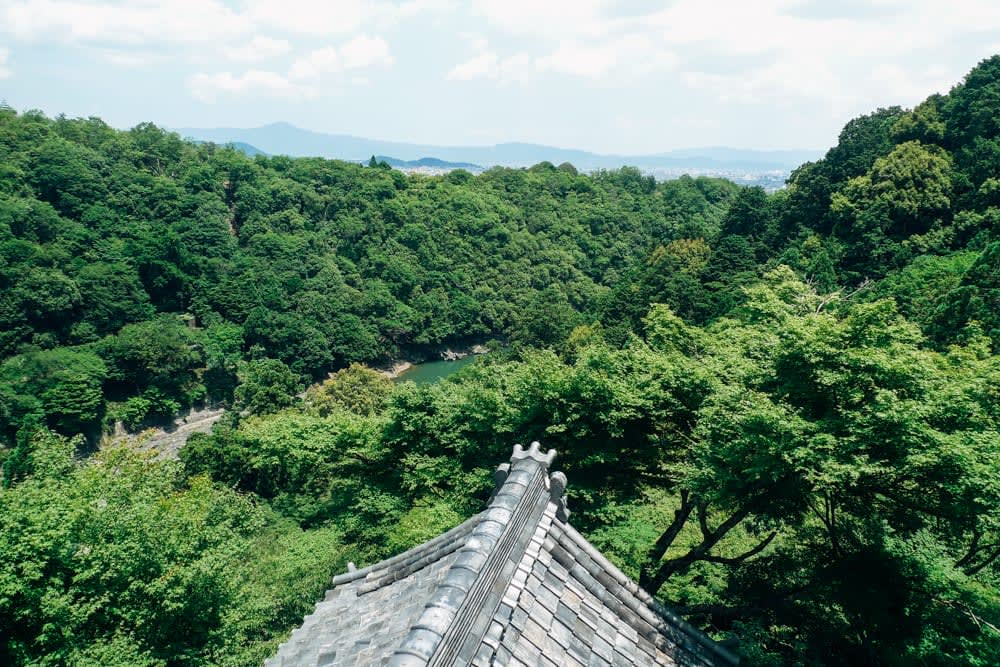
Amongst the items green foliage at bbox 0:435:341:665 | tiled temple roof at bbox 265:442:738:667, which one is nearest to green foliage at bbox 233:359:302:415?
Result: green foliage at bbox 0:435:341:665

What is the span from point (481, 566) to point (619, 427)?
899 centimetres

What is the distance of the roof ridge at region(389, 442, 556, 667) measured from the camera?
284 cm

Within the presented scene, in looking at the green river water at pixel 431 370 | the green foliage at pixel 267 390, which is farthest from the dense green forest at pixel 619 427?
the green river water at pixel 431 370

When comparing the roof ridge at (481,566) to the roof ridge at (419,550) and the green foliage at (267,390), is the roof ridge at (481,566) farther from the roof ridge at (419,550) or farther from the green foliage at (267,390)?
the green foliage at (267,390)

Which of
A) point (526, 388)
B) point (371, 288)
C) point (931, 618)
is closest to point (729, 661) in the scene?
point (931, 618)

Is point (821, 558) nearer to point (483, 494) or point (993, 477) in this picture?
point (993, 477)

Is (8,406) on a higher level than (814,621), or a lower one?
lower

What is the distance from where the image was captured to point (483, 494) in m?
14.1

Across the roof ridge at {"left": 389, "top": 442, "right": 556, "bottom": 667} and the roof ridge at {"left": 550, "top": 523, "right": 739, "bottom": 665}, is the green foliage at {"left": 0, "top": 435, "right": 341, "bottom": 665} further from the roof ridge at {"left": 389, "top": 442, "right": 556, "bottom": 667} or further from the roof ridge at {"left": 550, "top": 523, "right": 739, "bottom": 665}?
the roof ridge at {"left": 550, "top": 523, "right": 739, "bottom": 665}

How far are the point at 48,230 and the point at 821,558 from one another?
49804 mm

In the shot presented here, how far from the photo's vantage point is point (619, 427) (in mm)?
11977

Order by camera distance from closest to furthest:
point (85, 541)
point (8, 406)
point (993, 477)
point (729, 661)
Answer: point (729, 661)
point (993, 477)
point (85, 541)
point (8, 406)

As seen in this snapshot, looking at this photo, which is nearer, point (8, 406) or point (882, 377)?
point (882, 377)

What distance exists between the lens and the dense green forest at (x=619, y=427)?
725cm
